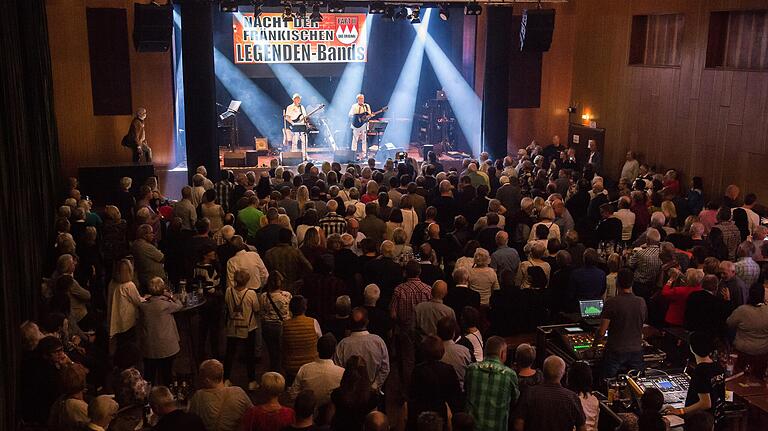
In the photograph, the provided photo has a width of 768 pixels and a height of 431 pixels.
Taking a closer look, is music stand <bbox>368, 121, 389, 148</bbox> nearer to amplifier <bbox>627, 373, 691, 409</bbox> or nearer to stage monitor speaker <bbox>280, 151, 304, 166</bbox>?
stage monitor speaker <bbox>280, 151, 304, 166</bbox>

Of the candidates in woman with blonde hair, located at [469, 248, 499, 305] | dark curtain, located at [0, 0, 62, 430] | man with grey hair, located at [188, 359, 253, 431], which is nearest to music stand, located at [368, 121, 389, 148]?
dark curtain, located at [0, 0, 62, 430]

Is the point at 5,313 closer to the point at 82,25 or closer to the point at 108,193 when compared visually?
the point at 108,193

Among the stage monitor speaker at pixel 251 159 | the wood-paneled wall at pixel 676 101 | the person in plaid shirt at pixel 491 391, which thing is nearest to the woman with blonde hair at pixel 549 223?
the person in plaid shirt at pixel 491 391

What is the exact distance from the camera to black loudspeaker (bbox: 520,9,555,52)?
44.4 ft

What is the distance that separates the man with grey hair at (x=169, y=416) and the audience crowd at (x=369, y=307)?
0.01 m

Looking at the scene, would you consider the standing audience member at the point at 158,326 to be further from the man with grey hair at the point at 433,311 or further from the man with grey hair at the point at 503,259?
the man with grey hair at the point at 503,259

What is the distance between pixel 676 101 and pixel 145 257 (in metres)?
9.70

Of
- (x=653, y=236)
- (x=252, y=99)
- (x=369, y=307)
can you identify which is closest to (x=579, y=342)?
(x=369, y=307)

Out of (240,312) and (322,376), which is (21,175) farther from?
(322,376)

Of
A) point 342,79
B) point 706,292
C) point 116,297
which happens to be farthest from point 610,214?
point 342,79

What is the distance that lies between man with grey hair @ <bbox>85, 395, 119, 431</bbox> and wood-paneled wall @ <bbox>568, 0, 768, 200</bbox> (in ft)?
33.0

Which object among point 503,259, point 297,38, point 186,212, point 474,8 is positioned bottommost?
point 503,259

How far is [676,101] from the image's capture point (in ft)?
44.3

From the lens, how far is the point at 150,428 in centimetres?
493
